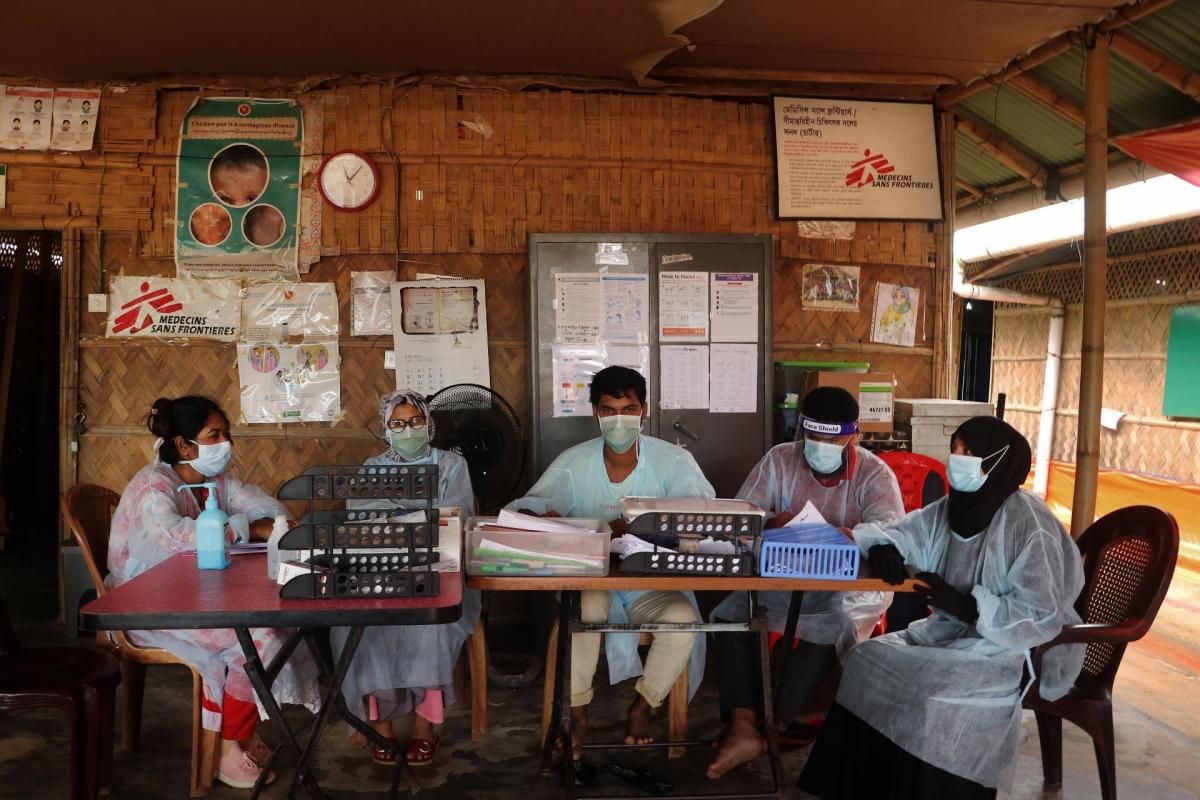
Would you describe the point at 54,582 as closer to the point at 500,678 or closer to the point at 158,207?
the point at 158,207

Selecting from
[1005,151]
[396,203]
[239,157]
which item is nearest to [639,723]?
[396,203]

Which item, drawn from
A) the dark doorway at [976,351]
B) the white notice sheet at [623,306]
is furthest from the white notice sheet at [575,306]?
the dark doorway at [976,351]

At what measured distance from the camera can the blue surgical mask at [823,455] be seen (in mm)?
3389

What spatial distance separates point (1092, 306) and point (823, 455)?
248 cm

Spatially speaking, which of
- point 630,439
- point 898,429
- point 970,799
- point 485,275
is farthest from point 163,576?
point 898,429

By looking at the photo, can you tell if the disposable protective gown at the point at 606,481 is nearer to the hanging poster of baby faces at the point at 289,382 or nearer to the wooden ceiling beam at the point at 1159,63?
the hanging poster of baby faces at the point at 289,382

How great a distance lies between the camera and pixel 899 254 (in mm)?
5375

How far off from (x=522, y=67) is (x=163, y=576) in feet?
11.2

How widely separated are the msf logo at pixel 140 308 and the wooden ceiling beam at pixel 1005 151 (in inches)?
203

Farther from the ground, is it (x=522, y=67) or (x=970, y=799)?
(x=522, y=67)

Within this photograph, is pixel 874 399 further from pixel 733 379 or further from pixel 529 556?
pixel 529 556

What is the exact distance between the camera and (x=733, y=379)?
4.96 m

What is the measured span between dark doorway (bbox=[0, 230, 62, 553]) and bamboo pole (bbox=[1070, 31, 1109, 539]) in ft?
23.8

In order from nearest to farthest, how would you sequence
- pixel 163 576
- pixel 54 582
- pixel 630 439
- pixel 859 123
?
pixel 163 576 < pixel 630 439 < pixel 859 123 < pixel 54 582
